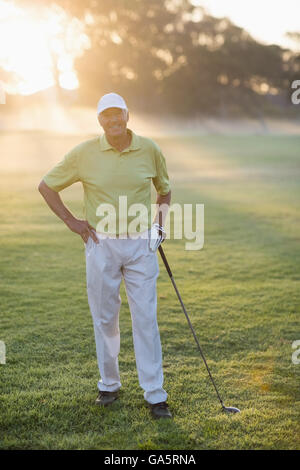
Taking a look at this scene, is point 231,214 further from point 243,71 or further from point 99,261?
point 243,71

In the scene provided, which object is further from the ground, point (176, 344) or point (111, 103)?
point (111, 103)

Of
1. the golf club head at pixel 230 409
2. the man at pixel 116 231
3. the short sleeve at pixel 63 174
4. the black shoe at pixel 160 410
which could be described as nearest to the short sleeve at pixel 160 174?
the man at pixel 116 231

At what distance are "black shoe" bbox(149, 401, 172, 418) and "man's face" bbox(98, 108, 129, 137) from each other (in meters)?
1.96

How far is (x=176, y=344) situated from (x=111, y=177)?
89.8 inches

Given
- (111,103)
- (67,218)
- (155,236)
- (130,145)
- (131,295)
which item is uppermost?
(111,103)

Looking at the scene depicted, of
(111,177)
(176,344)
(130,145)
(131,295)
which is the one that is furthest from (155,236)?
(176,344)

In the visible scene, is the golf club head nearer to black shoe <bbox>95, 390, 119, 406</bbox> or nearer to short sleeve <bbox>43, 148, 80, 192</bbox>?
black shoe <bbox>95, 390, 119, 406</bbox>

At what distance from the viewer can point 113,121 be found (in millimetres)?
3604

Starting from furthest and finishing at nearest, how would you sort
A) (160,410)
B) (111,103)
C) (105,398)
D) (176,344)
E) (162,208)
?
(176,344) < (162,208) < (105,398) < (160,410) < (111,103)

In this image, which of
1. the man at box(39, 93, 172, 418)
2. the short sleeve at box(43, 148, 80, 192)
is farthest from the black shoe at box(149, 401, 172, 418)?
the short sleeve at box(43, 148, 80, 192)

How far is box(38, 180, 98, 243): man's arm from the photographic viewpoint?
3.75 meters

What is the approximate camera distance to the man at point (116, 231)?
3.60 meters

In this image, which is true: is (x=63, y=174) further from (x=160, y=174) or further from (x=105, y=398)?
(x=105, y=398)
